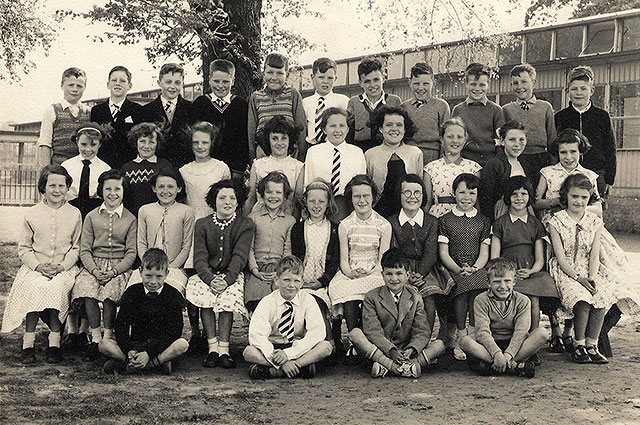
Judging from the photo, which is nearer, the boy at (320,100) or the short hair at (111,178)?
the short hair at (111,178)

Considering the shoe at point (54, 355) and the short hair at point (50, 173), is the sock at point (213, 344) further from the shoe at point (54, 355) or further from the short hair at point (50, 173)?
the short hair at point (50, 173)

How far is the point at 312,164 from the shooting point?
6105 millimetres

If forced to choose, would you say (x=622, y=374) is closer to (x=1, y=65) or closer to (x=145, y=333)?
(x=145, y=333)

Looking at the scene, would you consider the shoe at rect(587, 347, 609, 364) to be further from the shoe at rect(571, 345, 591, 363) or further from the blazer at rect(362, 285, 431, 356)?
the blazer at rect(362, 285, 431, 356)

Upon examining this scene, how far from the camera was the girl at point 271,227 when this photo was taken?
227 inches

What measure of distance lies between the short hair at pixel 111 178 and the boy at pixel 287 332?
1.54 meters

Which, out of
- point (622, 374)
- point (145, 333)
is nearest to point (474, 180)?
point (622, 374)

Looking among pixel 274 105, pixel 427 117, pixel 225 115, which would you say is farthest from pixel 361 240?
pixel 225 115

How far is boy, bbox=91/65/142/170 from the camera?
649 cm

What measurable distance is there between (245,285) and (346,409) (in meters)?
1.65

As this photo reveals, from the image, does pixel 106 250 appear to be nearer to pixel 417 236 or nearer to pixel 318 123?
pixel 318 123

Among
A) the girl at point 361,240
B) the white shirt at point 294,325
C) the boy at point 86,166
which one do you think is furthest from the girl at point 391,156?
the boy at point 86,166

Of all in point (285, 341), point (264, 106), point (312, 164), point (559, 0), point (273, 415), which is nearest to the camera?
point (273, 415)

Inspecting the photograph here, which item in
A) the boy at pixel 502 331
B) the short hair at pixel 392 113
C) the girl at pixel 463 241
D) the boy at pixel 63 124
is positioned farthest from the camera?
the boy at pixel 63 124
